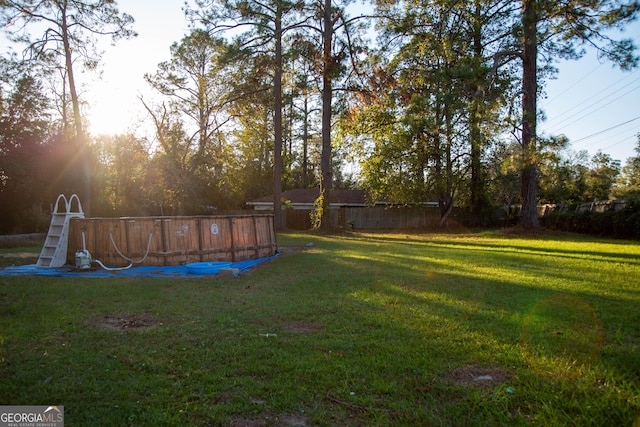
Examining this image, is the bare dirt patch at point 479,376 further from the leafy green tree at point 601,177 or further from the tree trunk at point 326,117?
the leafy green tree at point 601,177

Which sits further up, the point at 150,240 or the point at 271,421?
the point at 150,240

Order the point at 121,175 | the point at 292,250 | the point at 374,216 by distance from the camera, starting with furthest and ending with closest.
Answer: the point at 374,216 → the point at 121,175 → the point at 292,250

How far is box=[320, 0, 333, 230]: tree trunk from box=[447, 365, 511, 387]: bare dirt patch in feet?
62.0

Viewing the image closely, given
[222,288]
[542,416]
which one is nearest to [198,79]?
[222,288]

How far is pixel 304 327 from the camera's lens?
4645mm

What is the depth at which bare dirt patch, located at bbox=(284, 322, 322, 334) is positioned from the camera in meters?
4.51

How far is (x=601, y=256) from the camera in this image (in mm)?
10680

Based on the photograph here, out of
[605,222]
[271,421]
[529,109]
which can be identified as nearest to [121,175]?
[529,109]

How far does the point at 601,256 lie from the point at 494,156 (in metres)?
17.6

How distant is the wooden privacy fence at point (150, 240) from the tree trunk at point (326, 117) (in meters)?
11.7

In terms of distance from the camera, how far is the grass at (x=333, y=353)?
8.98 ft

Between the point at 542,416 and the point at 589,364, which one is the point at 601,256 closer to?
the point at 589,364

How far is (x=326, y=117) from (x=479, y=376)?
65.5 feet

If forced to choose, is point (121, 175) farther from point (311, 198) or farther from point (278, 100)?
point (311, 198)
